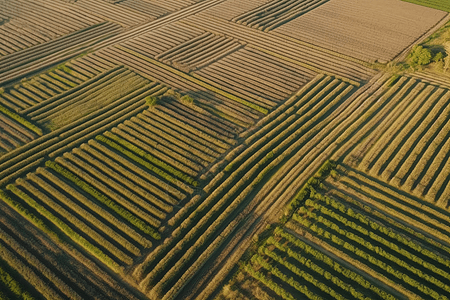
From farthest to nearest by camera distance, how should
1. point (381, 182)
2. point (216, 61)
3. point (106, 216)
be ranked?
point (216, 61) < point (381, 182) < point (106, 216)

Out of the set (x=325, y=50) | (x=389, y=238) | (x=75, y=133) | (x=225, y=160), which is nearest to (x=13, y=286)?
(x=75, y=133)

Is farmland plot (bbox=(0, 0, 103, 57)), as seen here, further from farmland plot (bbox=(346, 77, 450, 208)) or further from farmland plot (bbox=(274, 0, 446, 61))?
farmland plot (bbox=(346, 77, 450, 208))

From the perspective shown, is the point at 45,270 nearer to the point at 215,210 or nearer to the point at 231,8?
the point at 215,210

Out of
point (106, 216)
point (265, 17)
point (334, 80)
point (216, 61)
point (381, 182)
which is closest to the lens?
point (106, 216)

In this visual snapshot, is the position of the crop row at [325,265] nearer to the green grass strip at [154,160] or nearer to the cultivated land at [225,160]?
the cultivated land at [225,160]

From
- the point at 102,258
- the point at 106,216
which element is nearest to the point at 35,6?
the point at 106,216

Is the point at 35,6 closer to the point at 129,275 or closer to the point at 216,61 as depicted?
the point at 216,61

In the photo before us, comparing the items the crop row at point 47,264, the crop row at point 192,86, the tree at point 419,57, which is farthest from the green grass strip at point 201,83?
the tree at point 419,57

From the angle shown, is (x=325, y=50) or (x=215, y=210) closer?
(x=215, y=210)
